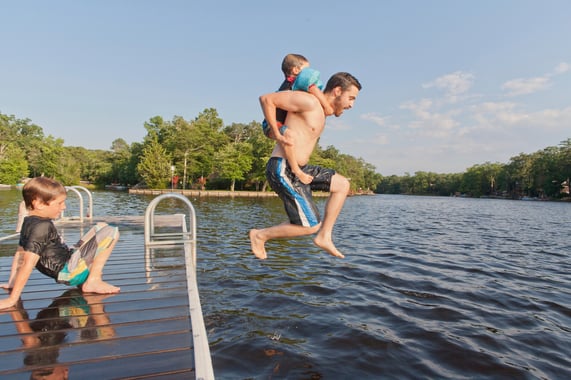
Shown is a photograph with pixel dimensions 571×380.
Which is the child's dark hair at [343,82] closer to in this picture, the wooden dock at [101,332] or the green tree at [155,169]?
the wooden dock at [101,332]

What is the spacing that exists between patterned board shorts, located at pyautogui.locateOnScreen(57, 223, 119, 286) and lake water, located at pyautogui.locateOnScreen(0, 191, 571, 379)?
208 centimetres

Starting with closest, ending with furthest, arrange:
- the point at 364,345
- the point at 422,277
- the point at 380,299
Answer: the point at 364,345 < the point at 380,299 < the point at 422,277

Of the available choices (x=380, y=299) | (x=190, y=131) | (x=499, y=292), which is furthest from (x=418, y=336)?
(x=190, y=131)

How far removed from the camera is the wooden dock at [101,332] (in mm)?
2430

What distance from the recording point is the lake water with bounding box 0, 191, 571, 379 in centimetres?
419

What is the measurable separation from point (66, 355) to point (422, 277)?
25.9 feet

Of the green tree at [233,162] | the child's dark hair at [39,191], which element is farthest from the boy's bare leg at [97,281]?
the green tree at [233,162]

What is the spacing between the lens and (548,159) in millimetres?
79438

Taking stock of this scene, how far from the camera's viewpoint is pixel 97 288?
399cm

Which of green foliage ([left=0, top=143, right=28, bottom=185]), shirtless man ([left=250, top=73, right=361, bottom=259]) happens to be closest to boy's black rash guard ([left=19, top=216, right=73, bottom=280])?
shirtless man ([left=250, top=73, right=361, bottom=259])

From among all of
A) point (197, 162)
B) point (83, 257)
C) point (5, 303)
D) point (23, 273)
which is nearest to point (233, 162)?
point (197, 162)

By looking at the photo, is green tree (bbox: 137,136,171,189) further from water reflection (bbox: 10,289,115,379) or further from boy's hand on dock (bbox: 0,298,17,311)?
boy's hand on dock (bbox: 0,298,17,311)

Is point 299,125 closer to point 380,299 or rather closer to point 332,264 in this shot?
point 380,299

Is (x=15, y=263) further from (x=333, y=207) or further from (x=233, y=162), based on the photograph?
(x=233, y=162)
